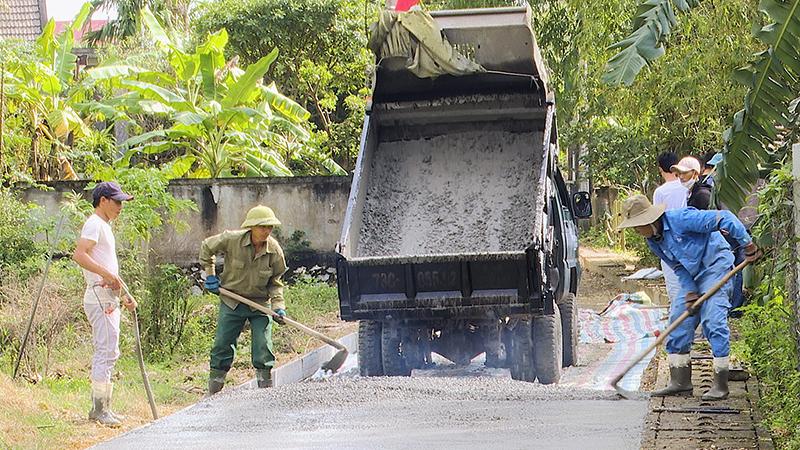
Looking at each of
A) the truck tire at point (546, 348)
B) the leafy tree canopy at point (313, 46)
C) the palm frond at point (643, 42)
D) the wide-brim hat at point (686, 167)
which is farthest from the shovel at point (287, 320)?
the leafy tree canopy at point (313, 46)

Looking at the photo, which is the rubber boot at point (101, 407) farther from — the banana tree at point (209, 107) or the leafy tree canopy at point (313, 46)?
the leafy tree canopy at point (313, 46)

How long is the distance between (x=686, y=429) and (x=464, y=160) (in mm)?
5018

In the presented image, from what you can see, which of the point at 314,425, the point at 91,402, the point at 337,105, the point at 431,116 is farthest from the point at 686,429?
the point at 337,105

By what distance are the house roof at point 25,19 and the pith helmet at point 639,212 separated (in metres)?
28.2

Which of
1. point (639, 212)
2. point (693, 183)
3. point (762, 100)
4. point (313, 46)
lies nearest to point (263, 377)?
point (639, 212)

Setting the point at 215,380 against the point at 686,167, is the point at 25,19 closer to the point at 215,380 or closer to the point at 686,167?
the point at 215,380

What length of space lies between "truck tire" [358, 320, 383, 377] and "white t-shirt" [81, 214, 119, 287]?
7.77 feet

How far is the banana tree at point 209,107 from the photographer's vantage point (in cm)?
1809

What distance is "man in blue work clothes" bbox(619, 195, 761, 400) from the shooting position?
7586 millimetres

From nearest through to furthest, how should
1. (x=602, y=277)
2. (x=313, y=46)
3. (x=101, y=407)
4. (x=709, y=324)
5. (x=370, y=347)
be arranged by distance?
1. (x=709, y=324)
2. (x=101, y=407)
3. (x=370, y=347)
4. (x=602, y=277)
5. (x=313, y=46)

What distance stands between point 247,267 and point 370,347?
124 cm

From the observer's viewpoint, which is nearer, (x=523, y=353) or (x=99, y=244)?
(x=99, y=244)

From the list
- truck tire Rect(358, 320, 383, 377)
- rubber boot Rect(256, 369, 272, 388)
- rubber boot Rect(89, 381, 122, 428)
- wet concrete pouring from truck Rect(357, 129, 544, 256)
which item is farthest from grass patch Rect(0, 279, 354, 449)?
wet concrete pouring from truck Rect(357, 129, 544, 256)

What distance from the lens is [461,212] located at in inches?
422
